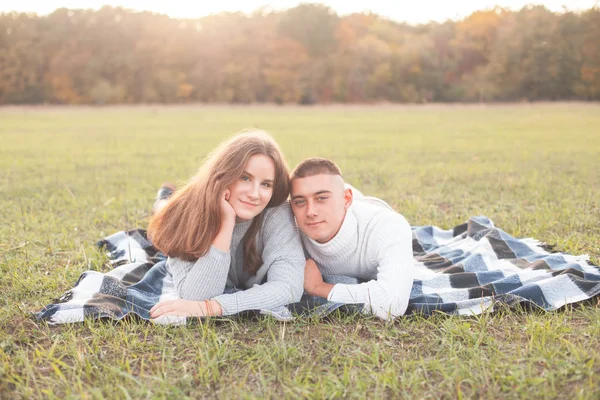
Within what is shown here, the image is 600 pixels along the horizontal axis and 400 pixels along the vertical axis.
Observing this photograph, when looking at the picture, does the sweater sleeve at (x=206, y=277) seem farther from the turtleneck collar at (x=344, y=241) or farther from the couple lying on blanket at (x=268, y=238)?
the turtleneck collar at (x=344, y=241)

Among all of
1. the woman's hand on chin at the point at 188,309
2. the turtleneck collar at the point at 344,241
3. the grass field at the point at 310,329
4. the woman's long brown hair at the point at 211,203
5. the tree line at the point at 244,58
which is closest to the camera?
the grass field at the point at 310,329

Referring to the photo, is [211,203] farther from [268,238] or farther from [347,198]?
[347,198]

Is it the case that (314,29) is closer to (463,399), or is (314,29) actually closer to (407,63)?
(407,63)

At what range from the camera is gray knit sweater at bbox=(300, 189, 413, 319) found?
10.4ft

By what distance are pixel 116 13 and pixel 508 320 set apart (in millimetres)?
52060

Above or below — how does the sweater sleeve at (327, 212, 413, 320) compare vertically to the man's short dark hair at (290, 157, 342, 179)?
below

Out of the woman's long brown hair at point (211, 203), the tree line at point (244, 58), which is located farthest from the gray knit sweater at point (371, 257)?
the tree line at point (244, 58)

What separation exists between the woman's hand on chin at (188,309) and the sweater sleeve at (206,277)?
11 centimetres

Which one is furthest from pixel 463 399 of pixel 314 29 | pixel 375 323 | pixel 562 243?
pixel 314 29

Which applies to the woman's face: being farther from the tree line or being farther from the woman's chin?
the tree line

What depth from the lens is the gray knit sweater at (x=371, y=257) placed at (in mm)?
3162

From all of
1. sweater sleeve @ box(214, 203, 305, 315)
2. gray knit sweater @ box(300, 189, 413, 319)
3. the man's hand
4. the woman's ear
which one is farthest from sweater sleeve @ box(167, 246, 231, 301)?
the woman's ear

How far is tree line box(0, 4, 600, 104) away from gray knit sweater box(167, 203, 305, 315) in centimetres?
3541

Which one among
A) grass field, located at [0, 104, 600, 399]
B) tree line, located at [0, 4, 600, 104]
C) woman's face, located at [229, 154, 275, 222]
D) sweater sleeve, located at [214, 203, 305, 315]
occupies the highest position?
tree line, located at [0, 4, 600, 104]
